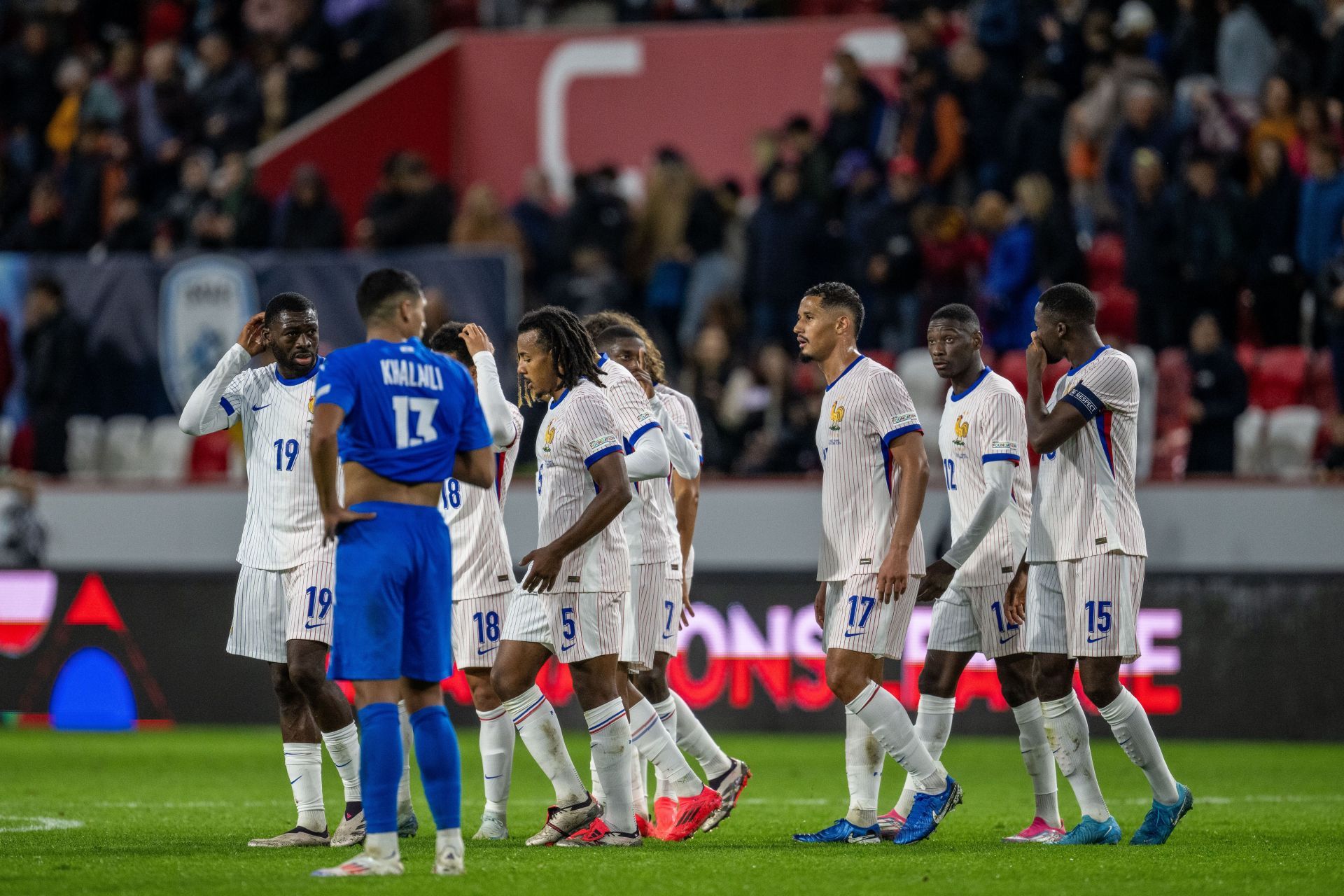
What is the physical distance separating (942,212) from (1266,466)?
11.7ft

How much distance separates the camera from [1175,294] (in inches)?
648

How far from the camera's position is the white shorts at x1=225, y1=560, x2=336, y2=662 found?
27.8 feet

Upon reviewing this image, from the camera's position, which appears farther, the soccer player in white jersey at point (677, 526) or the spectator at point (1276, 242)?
the spectator at point (1276, 242)

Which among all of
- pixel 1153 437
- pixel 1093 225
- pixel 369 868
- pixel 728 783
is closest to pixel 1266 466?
pixel 1153 437

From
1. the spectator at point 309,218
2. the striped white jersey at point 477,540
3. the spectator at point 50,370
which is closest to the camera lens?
the striped white jersey at point 477,540

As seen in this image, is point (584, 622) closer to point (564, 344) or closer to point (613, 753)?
point (613, 753)

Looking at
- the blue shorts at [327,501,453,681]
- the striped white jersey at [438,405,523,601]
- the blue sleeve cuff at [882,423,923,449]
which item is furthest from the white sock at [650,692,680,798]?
the blue shorts at [327,501,453,681]

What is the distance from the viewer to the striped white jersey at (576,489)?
27.0 feet

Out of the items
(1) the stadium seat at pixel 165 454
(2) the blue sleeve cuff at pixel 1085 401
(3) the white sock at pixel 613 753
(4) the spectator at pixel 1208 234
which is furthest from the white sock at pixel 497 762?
(1) the stadium seat at pixel 165 454

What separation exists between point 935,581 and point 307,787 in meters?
2.93

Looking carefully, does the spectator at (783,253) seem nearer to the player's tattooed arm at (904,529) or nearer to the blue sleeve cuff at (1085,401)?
→ the blue sleeve cuff at (1085,401)

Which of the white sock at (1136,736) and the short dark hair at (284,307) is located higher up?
the short dark hair at (284,307)

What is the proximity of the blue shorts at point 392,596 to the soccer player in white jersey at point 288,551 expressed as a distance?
1525 mm

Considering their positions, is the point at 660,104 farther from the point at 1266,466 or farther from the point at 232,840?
the point at 232,840
